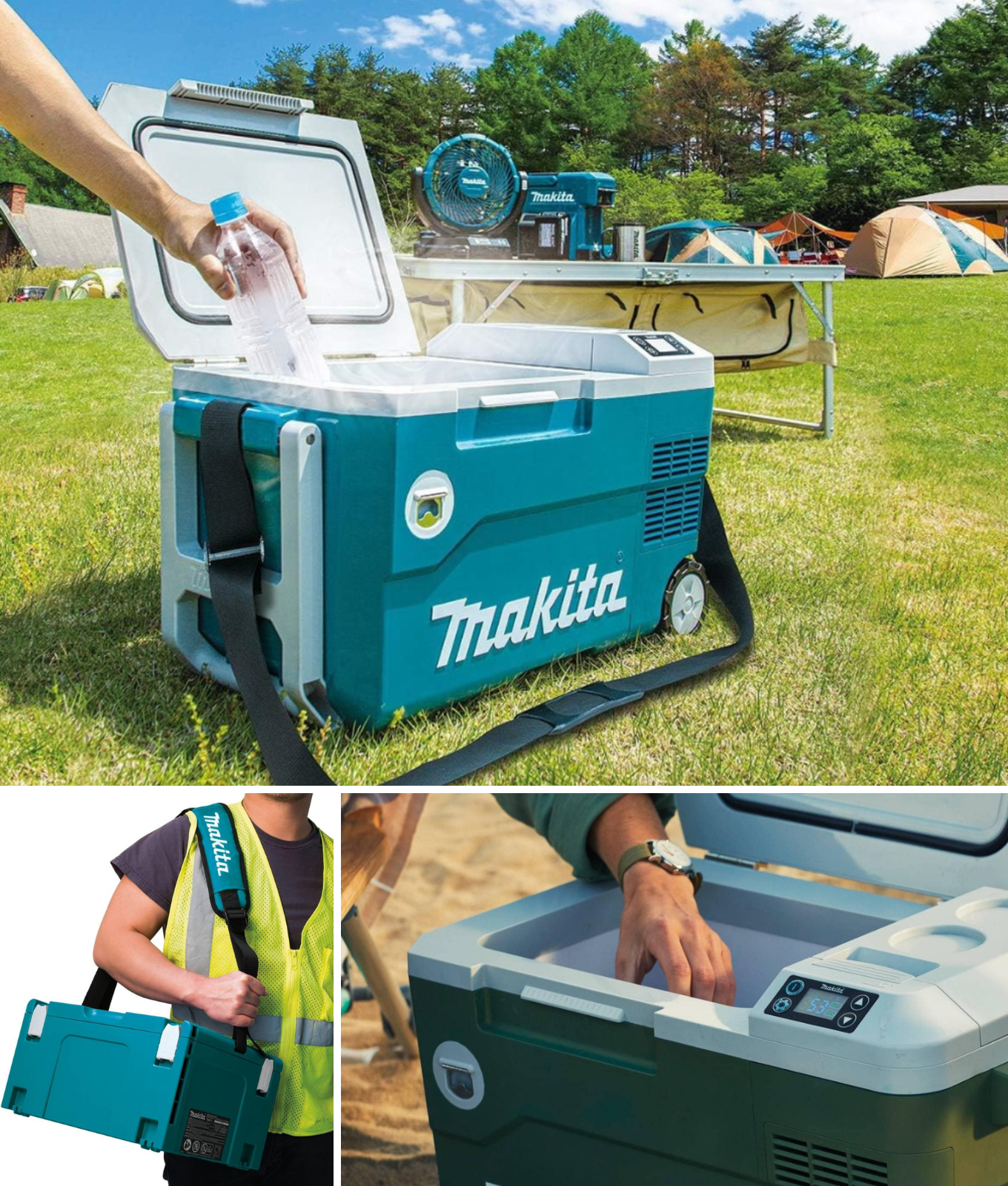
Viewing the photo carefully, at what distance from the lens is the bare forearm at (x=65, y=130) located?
1068mm

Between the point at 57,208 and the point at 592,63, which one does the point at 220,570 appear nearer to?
the point at 57,208

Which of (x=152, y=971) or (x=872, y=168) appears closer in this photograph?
(x=152, y=971)

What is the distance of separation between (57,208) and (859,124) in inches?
43.3

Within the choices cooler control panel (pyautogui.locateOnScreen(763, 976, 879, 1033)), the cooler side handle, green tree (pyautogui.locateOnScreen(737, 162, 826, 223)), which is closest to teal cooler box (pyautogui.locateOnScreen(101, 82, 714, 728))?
the cooler side handle

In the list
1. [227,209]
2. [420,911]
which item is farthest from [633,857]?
[227,209]

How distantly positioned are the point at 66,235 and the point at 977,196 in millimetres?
1309

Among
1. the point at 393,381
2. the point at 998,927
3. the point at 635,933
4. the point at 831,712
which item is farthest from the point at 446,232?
the point at 998,927

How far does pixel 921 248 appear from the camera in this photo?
1.73 meters

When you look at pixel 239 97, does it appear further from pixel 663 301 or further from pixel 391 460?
pixel 663 301

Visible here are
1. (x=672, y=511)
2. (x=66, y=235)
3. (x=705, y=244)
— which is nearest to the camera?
(x=66, y=235)

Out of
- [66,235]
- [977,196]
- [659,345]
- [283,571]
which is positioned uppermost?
[977,196]

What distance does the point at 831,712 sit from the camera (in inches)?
54.0

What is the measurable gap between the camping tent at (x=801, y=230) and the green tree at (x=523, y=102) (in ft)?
1.31

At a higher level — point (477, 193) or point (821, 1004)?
point (477, 193)
